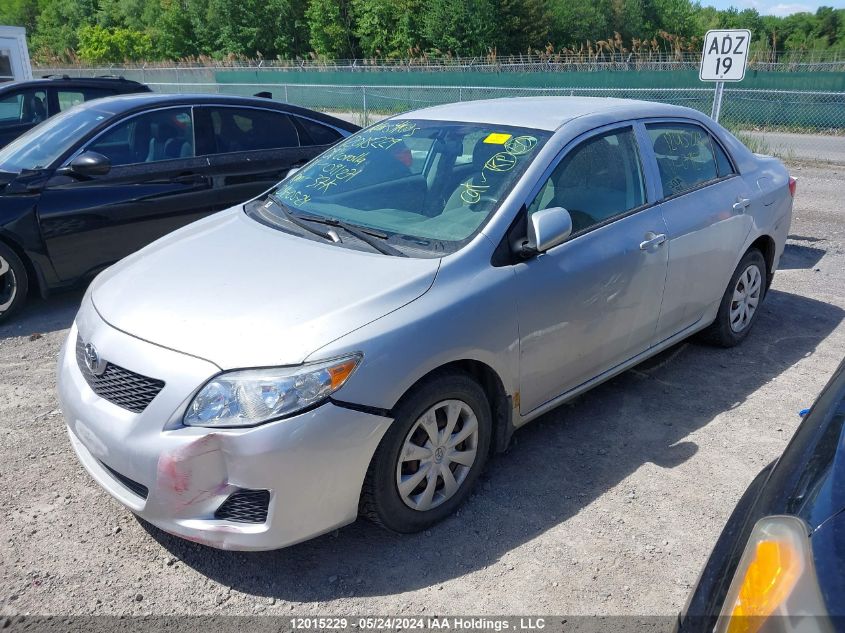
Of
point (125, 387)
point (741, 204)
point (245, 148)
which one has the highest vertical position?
point (245, 148)

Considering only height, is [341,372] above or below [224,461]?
above

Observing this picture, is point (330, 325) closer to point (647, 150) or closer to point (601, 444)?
point (601, 444)

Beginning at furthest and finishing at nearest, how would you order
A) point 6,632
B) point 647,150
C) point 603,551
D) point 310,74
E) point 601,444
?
point 310,74 < point 647,150 < point 601,444 < point 603,551 < point 6,632

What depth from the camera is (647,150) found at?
4.12 meters

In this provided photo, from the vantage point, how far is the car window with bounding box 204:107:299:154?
641 centimetres

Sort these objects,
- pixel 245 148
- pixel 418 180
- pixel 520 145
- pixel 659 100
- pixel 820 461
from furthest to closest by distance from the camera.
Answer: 1. pixel 659 100
2. pixel 245 148
3. pixel 418 180
4. pixel 520 145
5. pixel 820 461

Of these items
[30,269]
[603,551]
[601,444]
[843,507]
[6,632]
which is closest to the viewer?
[843,507]

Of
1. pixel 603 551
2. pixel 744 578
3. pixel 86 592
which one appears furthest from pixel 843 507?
pixel 86 592

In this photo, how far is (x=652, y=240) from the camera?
12.8 feet

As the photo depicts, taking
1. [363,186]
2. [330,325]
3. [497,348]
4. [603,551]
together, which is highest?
[363,186]

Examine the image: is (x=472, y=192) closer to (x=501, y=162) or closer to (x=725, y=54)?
(x=501, y=162)

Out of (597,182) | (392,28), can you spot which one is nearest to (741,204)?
(597,182)

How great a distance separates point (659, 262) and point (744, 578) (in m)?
2.55

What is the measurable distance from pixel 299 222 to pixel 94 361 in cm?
124
